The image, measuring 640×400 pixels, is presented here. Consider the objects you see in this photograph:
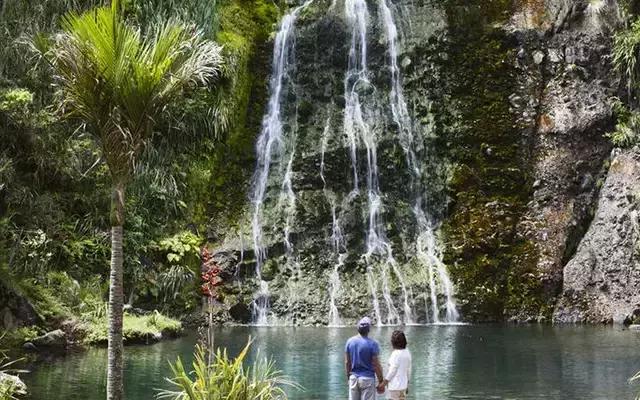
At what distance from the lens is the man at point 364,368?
29.0ft

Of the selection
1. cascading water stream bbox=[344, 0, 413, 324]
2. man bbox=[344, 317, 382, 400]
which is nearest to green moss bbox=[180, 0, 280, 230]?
cascading water stream bbox=[344, 0, 413, 324]

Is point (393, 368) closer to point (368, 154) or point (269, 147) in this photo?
point (368, 154)

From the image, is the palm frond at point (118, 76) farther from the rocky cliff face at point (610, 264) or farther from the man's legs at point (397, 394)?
the rocky cliff face at point (610, 264)

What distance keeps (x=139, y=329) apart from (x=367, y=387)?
1337cm

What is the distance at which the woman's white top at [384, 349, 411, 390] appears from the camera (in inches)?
347

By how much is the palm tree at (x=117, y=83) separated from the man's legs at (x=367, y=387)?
275cm

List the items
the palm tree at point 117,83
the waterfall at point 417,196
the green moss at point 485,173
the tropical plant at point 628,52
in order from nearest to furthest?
the palm tree at point 117,83 < the waterfall at point 417,196 < the green moss at point 485,173 < the tropical plant at point 628,52

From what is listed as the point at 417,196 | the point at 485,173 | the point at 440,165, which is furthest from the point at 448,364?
the point at 440,165

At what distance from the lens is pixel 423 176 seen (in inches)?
1168

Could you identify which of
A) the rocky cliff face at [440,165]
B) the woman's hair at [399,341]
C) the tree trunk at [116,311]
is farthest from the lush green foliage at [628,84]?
the tree trunk at [116,311]

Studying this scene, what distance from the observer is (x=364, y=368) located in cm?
886

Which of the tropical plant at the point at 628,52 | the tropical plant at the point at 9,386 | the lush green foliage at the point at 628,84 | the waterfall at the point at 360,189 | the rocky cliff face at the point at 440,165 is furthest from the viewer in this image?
the lush green foliage at the point at 628,84

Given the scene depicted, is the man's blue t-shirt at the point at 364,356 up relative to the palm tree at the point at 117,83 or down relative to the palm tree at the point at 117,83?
down

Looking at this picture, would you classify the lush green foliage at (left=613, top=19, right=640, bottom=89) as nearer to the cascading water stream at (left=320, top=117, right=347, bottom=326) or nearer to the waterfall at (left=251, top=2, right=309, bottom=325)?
the cascading water stream at (left=320, top=117, right=347, bottom=326)
